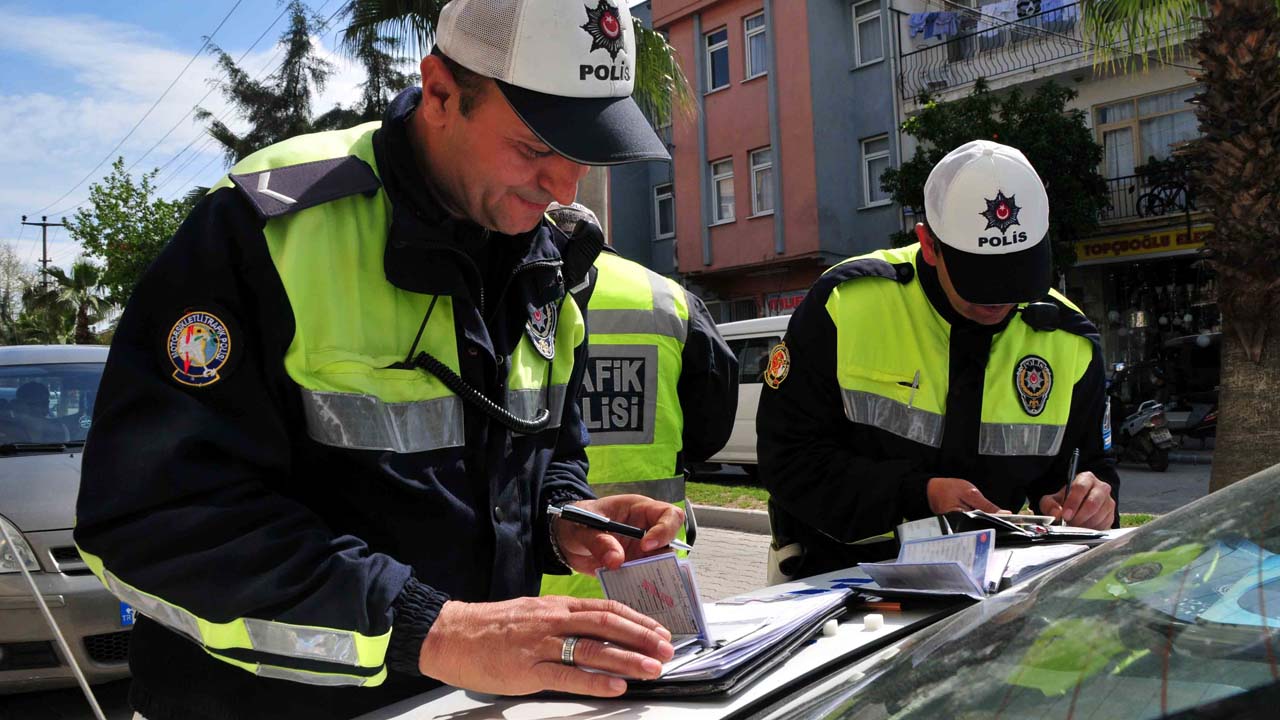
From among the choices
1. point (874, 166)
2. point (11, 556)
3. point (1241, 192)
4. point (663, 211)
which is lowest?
point (11, 556)

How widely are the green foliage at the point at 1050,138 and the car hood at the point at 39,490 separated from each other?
1333cm

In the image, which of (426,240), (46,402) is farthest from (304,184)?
(46,402)

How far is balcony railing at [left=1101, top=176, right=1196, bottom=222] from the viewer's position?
15945 mm

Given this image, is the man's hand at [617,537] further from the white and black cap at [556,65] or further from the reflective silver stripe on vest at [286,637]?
the white and black cap at [556,65]

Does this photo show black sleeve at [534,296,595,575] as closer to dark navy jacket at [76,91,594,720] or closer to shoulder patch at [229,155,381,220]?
dark navy jacket at [76,91,594,720]

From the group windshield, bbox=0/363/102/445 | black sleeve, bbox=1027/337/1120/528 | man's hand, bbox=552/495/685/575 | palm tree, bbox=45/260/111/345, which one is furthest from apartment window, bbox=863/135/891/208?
palm tree, bbox=45/260/111/345

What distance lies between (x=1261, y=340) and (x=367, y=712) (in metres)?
7.92

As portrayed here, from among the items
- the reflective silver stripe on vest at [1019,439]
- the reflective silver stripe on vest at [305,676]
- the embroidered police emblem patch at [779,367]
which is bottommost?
the reflective silver stripe on vest at [305,676]

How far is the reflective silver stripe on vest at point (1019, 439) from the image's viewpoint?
107 inches

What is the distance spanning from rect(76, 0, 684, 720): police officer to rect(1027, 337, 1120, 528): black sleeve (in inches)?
60.2

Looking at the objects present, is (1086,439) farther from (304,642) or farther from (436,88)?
(304,642)

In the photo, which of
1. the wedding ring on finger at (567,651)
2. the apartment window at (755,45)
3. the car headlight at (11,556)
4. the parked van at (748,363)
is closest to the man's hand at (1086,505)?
the wedding ring on finger at (567,651)

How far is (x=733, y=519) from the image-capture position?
32.2ft

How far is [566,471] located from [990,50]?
18.1m
